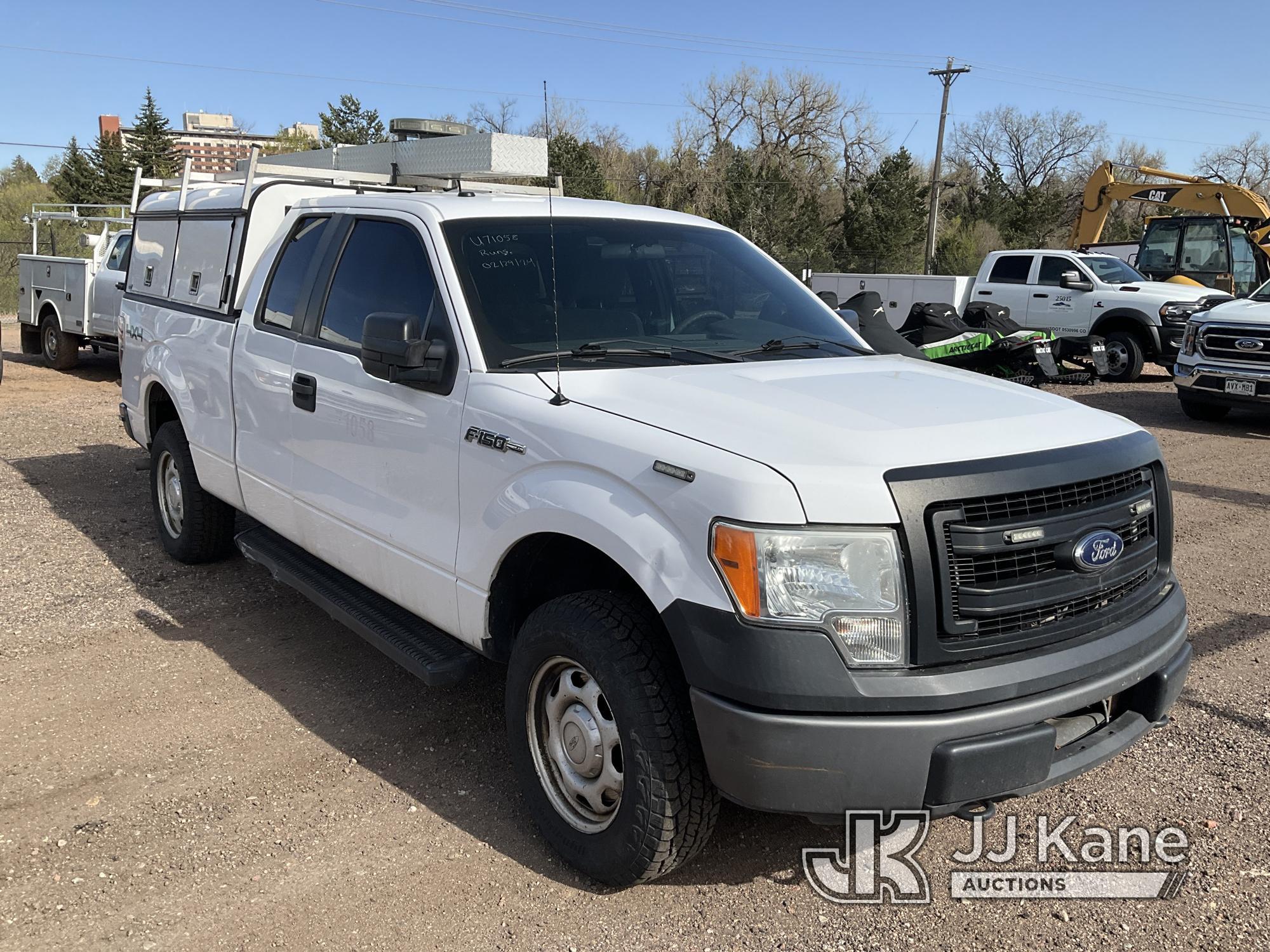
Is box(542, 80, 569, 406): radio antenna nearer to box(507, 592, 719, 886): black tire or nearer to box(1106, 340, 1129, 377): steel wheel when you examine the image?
box(507, 592, 719, 886): black tire

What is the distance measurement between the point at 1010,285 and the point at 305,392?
15381 mm

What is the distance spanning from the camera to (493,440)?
3.35 metres

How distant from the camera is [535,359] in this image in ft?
11.7

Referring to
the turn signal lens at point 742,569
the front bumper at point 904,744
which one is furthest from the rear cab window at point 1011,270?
the turn signal lens at point 742,569

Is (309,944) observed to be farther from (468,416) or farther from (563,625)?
(468,416)

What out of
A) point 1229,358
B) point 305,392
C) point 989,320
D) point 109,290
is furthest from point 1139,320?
point 109,290

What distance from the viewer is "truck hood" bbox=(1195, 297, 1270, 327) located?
11320mm

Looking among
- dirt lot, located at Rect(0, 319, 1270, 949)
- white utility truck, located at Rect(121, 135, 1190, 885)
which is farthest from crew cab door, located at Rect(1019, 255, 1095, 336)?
white utility truck, located at Rect(121, 135, 1190, 885)

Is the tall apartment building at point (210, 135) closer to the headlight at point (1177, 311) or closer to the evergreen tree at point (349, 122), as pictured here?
the evergreen tree at point (349, 122)

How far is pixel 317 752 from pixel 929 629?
2463mm

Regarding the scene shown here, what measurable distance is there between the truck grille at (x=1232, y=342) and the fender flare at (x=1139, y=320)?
402 centimetres

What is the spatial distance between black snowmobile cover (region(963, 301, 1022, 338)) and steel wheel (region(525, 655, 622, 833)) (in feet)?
35.9

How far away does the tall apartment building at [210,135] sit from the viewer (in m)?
56.3

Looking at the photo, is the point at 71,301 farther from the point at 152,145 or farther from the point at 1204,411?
the point at 152,145
